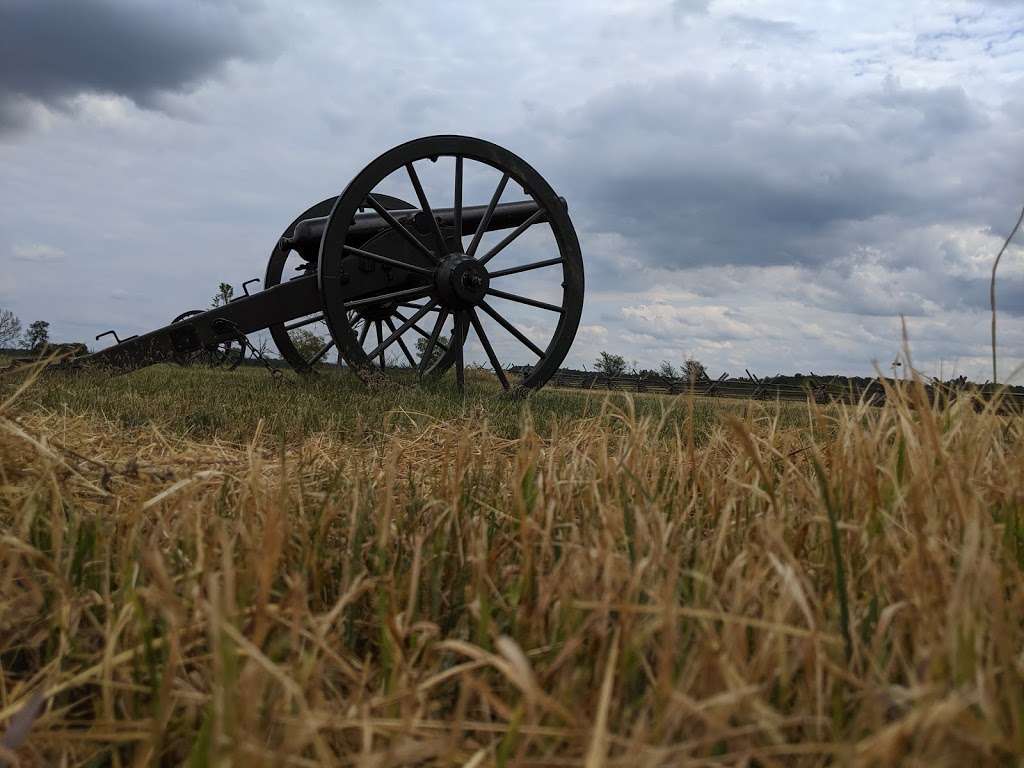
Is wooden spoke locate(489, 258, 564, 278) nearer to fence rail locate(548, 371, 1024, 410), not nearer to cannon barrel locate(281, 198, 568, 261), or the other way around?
cannon barrel locate(281, 198, 568, 261)

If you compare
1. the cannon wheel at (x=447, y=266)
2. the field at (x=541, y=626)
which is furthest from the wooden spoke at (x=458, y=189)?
the field at (x=541, y=626)

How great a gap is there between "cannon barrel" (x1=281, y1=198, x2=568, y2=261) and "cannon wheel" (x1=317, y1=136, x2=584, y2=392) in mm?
247

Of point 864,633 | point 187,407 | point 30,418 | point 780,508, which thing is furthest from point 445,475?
point 187,407

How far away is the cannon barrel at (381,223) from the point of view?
7.06m

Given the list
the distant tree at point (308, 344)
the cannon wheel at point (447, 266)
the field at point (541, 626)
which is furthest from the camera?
the distant tree at point (308, 344)

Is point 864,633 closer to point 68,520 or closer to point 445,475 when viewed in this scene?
point 445,475

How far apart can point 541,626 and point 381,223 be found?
623 centimetres

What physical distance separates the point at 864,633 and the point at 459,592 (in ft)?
1.95

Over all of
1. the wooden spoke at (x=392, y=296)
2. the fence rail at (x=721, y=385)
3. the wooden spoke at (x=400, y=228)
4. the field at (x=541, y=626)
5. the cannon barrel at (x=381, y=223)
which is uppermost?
the cannon barrel at (x=381, y=223)

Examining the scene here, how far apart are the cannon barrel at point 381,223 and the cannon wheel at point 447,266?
9.7 inches

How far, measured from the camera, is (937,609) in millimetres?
1111

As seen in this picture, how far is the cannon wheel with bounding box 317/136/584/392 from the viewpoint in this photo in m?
5.96

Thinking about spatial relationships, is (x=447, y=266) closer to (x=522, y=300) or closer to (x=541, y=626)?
(x=522, y=300)

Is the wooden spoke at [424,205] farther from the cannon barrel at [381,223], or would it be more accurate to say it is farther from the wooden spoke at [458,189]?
the cannon barrel at [381,223]
